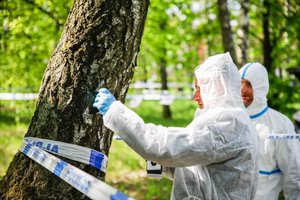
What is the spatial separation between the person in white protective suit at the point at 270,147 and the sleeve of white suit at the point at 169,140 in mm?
1825

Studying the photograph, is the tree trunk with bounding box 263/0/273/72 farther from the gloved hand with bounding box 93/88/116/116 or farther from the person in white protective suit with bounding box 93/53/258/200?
the gloved hand with bounding box 93/88/116/116

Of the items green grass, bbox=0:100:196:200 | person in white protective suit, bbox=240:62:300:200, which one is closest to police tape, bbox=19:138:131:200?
person in white protective suit, bbox=240:62:300:200

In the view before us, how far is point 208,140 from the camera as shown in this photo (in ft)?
7.59

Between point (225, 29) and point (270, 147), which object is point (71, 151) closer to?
point (270, 147)

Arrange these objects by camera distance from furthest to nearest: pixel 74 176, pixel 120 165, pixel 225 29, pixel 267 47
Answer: pixel 267 47 → pixel 120 165 → pixel 225 29 → pixel 74 176

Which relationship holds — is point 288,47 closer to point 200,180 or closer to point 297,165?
point 297,165

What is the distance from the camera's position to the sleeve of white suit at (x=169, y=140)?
7.44 ft

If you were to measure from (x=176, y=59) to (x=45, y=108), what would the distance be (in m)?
12.8

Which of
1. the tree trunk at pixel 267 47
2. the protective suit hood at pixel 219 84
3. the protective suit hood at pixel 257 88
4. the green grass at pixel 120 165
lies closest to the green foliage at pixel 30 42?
the green grass at pixel 120 165

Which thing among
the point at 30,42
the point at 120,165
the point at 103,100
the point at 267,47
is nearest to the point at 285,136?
the point at 103,100

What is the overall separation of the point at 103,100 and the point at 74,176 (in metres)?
0.46

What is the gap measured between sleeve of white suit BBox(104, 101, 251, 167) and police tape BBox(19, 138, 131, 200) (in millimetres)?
315

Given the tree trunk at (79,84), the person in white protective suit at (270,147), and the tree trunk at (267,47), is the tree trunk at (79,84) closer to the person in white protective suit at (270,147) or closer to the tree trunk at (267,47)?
the person in white protective suit at (270,147)

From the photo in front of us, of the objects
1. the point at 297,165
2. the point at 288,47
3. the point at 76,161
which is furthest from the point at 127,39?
the point at 288,47
